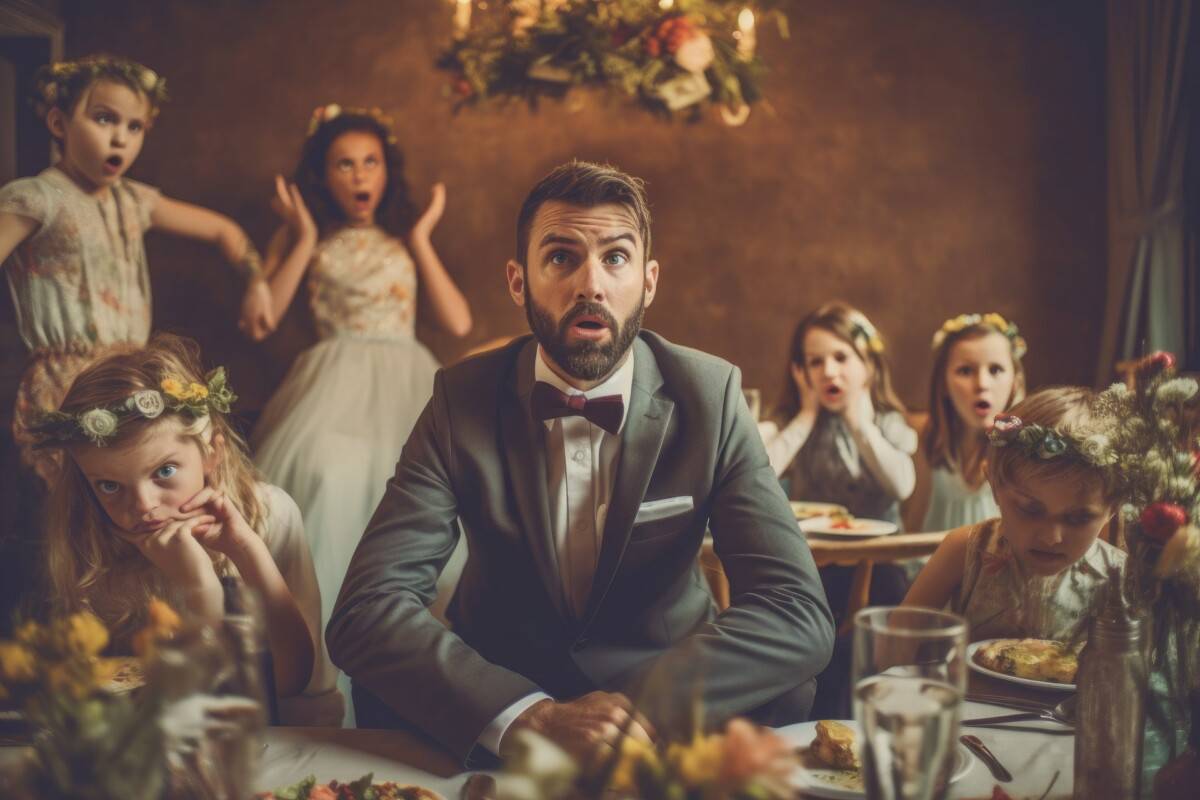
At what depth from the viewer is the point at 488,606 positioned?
67.3 inches

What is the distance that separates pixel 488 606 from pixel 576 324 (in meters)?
0.50

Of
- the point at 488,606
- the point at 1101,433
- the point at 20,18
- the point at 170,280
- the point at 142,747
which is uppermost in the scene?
the point at 20,18

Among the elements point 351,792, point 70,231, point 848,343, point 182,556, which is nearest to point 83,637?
point 351,792

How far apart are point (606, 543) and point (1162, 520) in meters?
0.84

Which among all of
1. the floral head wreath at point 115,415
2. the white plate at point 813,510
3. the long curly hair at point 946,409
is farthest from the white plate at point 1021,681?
the long curly hair at point 946,409

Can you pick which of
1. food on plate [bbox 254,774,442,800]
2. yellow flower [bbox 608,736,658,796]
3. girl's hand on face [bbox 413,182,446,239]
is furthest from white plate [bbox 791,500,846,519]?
yellow flower [bbox 608,736,658,796]

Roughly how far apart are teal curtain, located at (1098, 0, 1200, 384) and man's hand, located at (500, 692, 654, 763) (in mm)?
3145

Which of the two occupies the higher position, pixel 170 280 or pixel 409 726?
pixel 170 280

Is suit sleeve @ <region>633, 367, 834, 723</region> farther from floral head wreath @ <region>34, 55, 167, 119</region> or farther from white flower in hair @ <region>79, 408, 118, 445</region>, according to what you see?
floral head wreath @ <region>34, 55, 167, 119</region>

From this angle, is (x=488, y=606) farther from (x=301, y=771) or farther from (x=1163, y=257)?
(x=1163, y=257)

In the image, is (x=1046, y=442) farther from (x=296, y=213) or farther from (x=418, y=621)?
(x=296, y=213)

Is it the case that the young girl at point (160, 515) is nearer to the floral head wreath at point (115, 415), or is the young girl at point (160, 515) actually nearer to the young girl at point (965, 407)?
the floral head wreath at point (115, 415)

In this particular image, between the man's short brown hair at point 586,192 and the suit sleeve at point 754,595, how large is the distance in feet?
1.08

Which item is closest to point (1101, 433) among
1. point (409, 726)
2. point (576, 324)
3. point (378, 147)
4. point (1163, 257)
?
point (576, 324)
